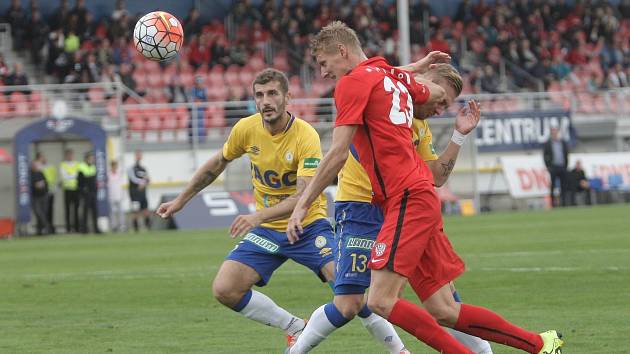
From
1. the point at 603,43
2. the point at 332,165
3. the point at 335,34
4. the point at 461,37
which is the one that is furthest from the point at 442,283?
the point at 603,43

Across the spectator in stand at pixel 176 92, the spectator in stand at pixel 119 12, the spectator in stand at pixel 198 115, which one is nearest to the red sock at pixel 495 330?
the spectator in stand at pixel 198 115

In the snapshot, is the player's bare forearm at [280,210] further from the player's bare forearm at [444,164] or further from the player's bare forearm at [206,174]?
the player's bare forearm at [444,164]

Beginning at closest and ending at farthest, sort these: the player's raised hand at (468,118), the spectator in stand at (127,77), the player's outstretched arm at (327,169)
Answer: the player's outstretched arm at (327,169), the player's raised hand at (468,118), the spectator in stand at (127,77)

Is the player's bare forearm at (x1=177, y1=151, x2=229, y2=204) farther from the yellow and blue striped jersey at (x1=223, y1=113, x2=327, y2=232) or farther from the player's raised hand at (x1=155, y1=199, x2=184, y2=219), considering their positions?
the player's raised hand at (x1=155, y1=199, x2=184, y2=219)

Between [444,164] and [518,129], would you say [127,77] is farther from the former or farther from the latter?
[444,164]

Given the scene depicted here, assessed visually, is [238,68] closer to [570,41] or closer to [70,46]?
[70,46]

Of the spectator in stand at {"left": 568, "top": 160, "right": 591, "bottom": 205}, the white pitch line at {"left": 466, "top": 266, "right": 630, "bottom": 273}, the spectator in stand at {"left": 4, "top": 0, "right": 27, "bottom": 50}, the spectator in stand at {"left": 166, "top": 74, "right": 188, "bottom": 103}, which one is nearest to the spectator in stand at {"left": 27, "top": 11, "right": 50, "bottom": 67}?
the spectator in stand at {"left": 4, "top": 0, "right": 27, "bottom": 50}

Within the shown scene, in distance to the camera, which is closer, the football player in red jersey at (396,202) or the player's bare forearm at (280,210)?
the football player in red jersey at (396,202)

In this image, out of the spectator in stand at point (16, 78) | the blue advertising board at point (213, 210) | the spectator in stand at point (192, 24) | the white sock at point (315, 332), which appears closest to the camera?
the white sock at point (315, 332)

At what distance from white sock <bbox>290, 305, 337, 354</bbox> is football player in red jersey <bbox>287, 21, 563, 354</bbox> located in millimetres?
883

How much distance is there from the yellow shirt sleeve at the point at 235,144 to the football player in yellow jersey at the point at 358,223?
1489 mm

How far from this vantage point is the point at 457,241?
21.5m

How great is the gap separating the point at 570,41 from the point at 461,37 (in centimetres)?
438

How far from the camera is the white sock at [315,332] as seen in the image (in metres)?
8.38
